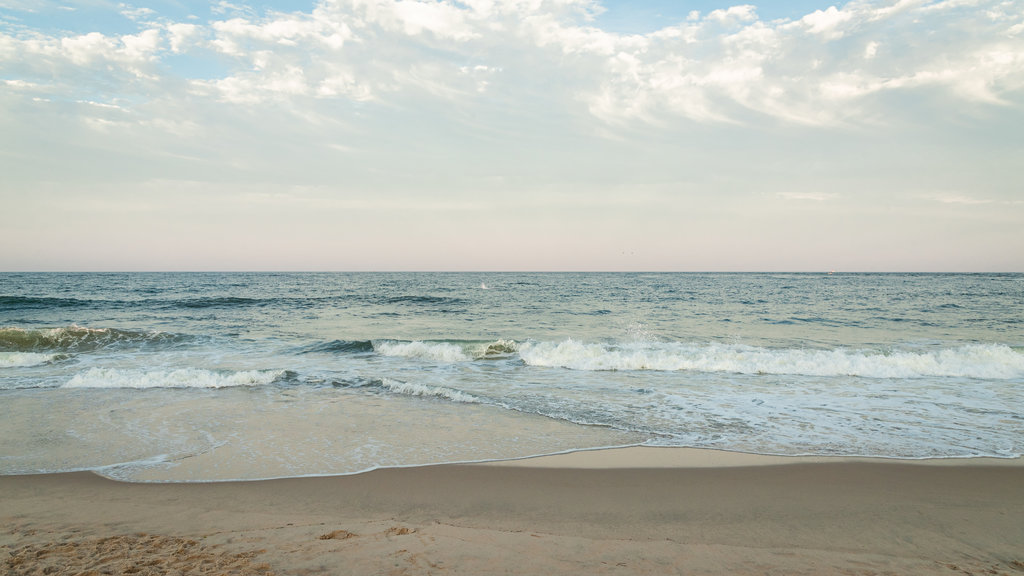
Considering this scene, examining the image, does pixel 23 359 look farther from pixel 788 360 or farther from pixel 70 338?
pixel 788 360

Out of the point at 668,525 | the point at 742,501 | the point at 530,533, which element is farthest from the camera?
the point at 742,501

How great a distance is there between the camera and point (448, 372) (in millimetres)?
13766

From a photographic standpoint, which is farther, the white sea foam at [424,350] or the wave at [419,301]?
the wave at [419,301]

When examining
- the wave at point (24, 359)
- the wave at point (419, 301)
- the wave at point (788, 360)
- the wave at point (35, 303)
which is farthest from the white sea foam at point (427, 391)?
the wave at point (35, 303)

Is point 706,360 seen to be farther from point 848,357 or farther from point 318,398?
point 318,398

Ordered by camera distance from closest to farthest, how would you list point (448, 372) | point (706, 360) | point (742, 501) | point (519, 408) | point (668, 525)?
point (668, 525), point (742, 501), point (519, 408), point (448, 372), point (706, 360)

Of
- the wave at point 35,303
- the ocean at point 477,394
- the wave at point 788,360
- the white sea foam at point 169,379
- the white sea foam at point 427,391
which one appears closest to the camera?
the ocean at point 477,394

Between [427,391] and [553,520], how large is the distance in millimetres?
6456

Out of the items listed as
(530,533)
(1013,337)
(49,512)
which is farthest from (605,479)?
(1013,337)

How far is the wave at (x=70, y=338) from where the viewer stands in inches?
696

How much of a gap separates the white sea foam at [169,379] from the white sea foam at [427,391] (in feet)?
10.3

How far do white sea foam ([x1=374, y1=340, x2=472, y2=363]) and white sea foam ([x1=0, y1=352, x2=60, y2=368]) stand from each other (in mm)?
9333

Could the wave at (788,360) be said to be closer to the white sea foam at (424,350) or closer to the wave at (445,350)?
the wave at (445,350)

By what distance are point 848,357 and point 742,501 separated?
11.8 m
